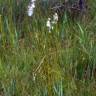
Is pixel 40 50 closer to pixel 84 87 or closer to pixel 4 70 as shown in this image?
pixel 4 70

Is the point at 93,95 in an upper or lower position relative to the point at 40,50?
lower

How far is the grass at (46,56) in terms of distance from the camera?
2.49 meters

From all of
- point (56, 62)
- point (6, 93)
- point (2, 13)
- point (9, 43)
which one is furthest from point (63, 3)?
point (6, 93)

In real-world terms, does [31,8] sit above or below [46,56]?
above

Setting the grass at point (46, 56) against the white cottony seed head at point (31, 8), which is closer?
the grass at point (46, 56)

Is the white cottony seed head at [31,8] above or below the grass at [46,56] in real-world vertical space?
above

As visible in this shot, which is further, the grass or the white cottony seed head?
the white cottony seed head

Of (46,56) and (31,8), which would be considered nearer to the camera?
(46,56)

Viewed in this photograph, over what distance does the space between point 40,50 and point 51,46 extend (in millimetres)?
91

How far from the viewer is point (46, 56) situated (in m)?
2.71

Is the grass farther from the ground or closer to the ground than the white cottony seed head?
closer to the ground

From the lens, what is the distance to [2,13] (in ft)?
11.5

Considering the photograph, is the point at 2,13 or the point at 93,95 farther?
the point at 2,13

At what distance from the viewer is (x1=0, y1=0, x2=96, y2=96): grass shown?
2492 mm
